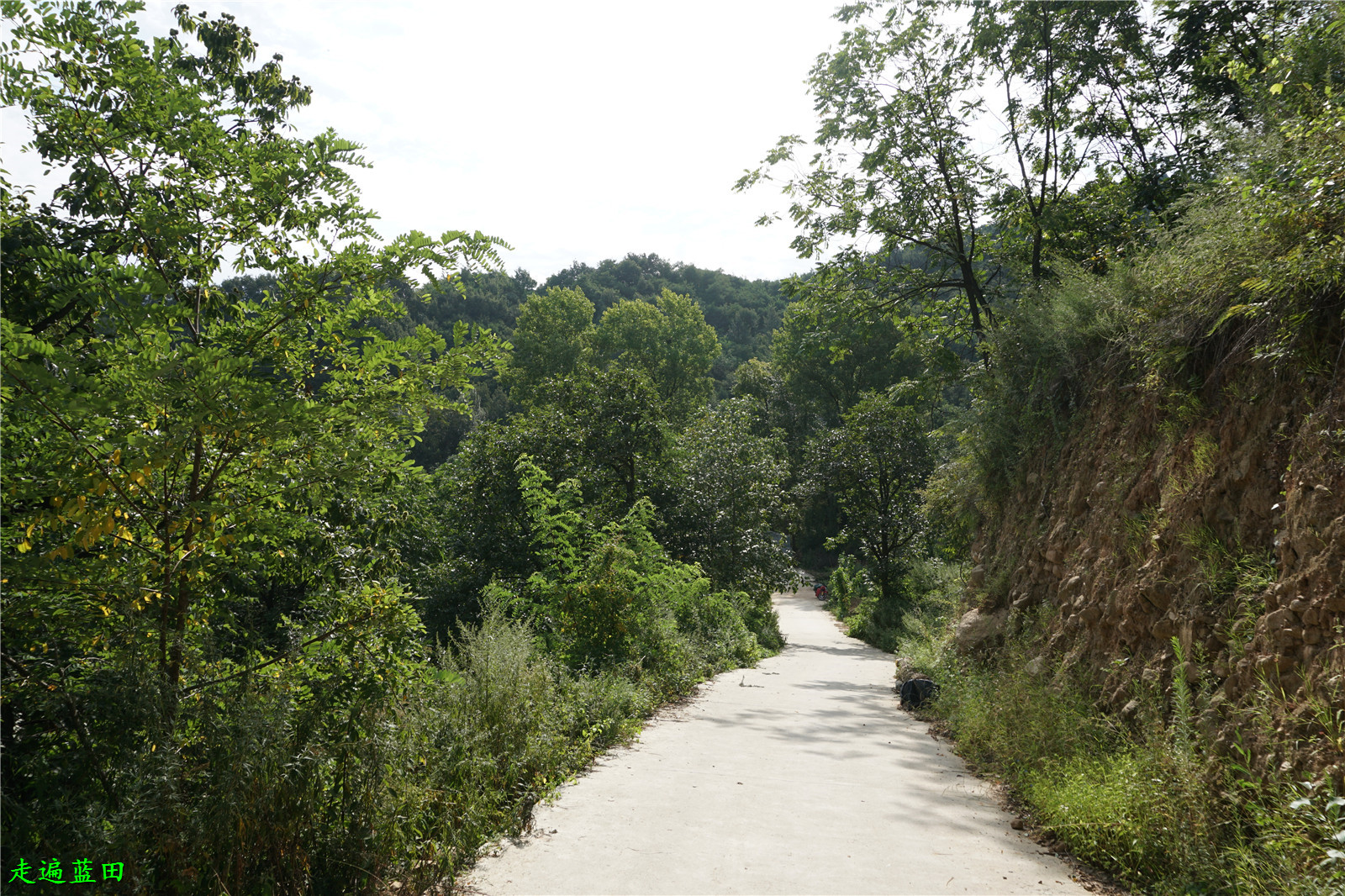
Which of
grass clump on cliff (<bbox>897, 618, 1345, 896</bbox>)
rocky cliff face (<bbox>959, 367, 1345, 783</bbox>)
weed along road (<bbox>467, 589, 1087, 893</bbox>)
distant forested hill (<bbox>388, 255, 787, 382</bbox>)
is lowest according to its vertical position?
weed along road (<bbox>467, 589, 1087, 893</bbox>)

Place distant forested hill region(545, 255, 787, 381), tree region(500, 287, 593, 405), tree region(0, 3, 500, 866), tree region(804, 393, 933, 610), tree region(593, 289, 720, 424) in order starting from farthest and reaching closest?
distant forested hill region(545, 255, 787, 381), tree region(593, 289, 720, 424), tree region(500, 287, 593, 405), tree region(804, 393, 933, 610), tree region(0, 3, 500, 866)

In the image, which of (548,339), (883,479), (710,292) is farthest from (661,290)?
(883,479)

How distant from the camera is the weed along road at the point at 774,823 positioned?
14.4ft

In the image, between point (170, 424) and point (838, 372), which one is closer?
point (170, 424)

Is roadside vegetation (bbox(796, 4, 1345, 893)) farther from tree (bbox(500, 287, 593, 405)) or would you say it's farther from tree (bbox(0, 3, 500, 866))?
tree (bbox(500, 287, 593, 405))

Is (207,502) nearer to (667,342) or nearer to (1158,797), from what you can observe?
(1158,797)

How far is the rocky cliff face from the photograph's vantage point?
412 centimetres

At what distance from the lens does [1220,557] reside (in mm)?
5121

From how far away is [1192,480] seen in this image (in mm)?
5594

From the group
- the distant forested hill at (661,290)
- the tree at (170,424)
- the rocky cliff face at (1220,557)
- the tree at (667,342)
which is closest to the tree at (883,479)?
the rocky cliff face at (1220,557)

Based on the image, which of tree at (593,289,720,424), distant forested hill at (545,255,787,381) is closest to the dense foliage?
tree at (593,289,720,424)

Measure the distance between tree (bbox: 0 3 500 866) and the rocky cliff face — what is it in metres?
4.64

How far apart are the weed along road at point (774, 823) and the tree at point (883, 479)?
16.4 metres

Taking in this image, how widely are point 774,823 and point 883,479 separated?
2119cm
